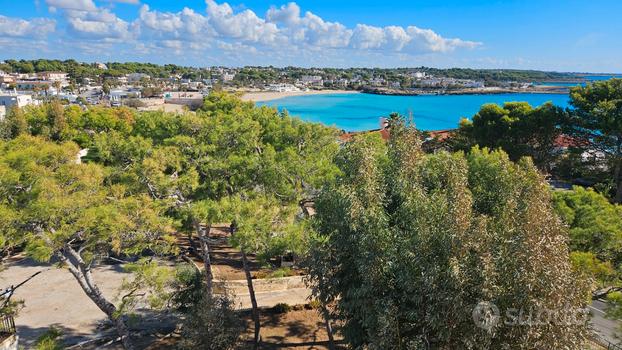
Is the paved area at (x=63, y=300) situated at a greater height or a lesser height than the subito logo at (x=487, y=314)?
lesser

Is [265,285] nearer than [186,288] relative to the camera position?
No

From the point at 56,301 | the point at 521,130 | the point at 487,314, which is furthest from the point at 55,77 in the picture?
the point at 487,314

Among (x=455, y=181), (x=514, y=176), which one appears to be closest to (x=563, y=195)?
(x=514, y=176)

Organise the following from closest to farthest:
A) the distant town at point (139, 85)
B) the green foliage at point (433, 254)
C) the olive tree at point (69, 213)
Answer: the green foliage at point (433, 254)
the olive tree at point (69, 213)
the distant town at point (139, 85)

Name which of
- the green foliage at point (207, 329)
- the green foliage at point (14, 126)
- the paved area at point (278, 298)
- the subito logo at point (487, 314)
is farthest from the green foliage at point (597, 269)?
the green foliage at point (14, 126)

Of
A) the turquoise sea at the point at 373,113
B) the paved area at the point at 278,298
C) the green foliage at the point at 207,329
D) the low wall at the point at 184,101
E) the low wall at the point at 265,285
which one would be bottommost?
the paved area at the point at 278,298

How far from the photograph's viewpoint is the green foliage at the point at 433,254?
575cm

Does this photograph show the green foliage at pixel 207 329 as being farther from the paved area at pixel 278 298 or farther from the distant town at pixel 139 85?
the distant town at pixel 139 85

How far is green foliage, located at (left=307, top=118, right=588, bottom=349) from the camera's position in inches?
227

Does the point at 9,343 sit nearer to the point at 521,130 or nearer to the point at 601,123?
the point at 601,123

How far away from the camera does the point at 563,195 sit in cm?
1378

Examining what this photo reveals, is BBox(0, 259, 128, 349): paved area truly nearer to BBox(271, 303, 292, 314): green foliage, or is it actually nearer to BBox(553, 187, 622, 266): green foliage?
BBox(271, 303, 292, 314): green foliage

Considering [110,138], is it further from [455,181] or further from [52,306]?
[455,181]

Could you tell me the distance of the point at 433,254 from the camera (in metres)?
6.53
